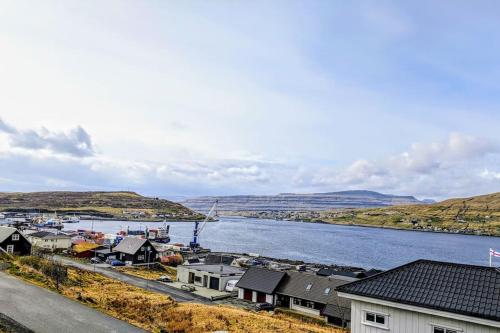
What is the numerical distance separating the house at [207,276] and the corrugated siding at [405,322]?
34.2 meters

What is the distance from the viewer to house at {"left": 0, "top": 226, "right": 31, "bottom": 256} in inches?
2051

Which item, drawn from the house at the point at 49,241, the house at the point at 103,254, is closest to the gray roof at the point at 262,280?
the house at the point at 103,254

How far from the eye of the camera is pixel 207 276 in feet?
169

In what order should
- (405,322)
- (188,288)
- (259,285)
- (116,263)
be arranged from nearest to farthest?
1. (405,322)
2. (259,285)
3. (188,288)
4. (116,263)

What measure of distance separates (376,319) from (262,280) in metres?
28.5

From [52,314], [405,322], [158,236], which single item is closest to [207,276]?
[52,314]

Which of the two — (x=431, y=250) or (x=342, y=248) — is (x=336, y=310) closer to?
(x=342, y=248)

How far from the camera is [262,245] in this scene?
14800 cm

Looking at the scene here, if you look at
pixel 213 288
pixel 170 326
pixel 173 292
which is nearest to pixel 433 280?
pixel 170 326

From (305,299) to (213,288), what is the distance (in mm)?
14539

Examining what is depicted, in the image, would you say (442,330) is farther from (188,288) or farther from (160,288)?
(188,288)

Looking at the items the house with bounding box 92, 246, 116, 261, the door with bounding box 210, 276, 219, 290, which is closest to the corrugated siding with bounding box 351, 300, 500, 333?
the door with bounding box 210, 276, 219, 290

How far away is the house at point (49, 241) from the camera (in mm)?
73875

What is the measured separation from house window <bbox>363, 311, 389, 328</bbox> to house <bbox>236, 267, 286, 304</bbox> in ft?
84.8
